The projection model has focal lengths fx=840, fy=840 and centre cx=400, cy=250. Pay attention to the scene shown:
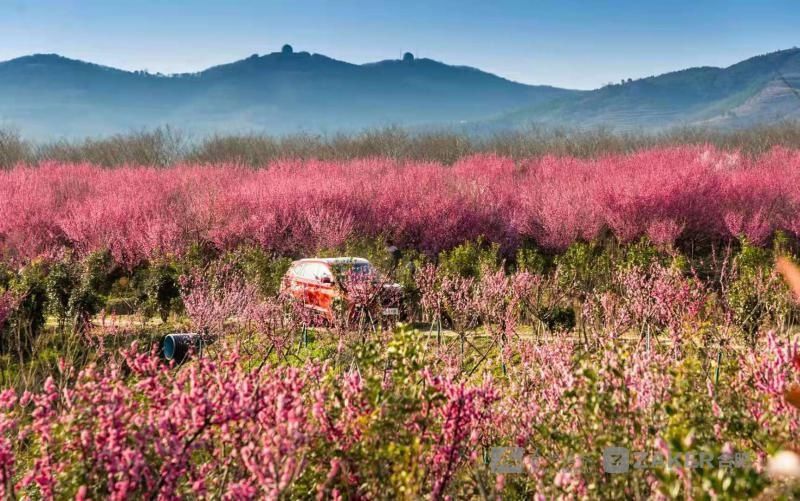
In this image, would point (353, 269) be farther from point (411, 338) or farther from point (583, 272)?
point (411, 338)

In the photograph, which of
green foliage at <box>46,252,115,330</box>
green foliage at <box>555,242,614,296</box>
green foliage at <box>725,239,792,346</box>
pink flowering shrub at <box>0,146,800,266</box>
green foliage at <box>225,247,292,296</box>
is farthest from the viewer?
pink flowering shrub at <box>0,146,800,266</box>

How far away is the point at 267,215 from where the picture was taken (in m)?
20.5

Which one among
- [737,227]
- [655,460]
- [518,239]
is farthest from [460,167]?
[655,460]

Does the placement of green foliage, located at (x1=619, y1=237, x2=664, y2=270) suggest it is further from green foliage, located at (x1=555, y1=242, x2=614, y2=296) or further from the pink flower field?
green foliage, located at (x1=555, y1=242, x2=614, y2=296)

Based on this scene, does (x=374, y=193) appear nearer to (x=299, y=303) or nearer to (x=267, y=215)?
(x=267, y=215)

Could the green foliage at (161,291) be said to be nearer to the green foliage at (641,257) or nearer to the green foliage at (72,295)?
the green foliage at (72,295)

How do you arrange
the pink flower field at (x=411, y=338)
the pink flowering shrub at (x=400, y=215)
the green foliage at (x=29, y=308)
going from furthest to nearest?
the pink flowering shrub at (x=400, y=215) → the green foliage at (x=29, y=308) → the pink flower field at (x=411, y=338)

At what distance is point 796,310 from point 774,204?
1042cm

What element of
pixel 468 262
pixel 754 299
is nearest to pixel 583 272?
pixel 468 262

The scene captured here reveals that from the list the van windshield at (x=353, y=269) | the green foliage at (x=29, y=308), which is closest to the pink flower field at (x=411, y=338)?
the green foliage at (x=29, y=308)

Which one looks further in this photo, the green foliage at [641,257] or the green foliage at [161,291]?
the green foliage at [641,257]

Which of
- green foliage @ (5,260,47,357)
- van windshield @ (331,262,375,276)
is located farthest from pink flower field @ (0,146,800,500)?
van windshield @ (331,262,375,276)

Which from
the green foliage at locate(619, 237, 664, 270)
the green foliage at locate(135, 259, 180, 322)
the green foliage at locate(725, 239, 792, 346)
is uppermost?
the green foliage at locate(725, 239, 792, 346)

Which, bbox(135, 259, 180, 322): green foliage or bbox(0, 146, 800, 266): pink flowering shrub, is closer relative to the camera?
bbox(135, 259, 180, 322): green foliage
